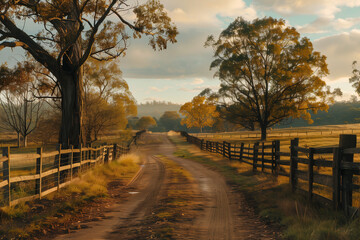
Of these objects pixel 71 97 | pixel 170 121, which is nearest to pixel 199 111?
pixel 71 97

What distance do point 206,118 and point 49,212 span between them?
73.6 meters

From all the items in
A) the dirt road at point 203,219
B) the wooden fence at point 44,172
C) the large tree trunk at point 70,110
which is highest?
the large tree trunk at point 70,110

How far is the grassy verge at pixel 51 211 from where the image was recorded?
6609mm

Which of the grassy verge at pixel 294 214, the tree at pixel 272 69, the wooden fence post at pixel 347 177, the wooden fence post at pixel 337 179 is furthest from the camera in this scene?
the tree at pixel 272 69

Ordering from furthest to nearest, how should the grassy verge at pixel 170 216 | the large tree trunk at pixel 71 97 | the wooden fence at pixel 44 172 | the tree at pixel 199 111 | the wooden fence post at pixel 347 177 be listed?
the tree at pixel 199 111 < the large tree trunk at pixel 71 97 < the wooden fence at pixel 44 172 < the wooden fence post at pixel 347 177 < the grassy verge at pixel 170 216

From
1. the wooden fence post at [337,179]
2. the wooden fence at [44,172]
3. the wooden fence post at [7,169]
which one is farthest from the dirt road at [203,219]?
the wooden fence at [44,172]

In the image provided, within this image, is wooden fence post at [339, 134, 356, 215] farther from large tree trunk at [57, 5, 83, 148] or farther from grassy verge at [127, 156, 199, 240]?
large tree trunk at [57, 5, 83, 148]

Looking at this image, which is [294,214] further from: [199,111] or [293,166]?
[199,111]

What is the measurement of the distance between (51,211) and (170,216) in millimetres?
3152

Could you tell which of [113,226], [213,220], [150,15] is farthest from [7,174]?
[150,15]

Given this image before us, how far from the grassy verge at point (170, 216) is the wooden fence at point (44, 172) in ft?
12.0

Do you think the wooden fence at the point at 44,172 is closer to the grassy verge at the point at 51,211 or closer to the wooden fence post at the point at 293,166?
the grassy verge at the point at 51,211

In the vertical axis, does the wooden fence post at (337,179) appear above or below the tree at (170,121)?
below

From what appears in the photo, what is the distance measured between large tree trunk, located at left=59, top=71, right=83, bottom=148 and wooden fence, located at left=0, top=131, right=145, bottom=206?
81 centimetres
